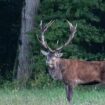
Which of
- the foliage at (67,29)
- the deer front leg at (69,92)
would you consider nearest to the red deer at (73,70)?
the deer front leg at (69,92)

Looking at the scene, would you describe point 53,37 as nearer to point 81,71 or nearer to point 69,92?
point 81,71

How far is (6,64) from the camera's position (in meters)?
26.9

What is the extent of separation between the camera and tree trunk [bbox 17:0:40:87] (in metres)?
23.8

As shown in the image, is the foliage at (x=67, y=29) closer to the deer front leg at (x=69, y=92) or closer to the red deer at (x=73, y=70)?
the red deer at (x=73, y=70)

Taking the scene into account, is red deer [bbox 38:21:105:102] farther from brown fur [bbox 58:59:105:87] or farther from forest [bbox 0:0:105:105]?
forest [bbox 0:0:105:105]

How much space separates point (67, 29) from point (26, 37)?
1873 mm

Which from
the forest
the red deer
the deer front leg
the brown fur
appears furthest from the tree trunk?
the deer front leg

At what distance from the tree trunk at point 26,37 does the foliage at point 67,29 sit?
1.08ft

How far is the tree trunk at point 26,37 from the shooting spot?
23812 millimetres

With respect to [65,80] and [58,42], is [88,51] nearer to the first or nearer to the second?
[58,42]

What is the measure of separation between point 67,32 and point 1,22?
5404 mm

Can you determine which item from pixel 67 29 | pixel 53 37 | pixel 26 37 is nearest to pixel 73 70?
pixel 53 37

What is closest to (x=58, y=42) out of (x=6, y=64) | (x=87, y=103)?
(x=6, y=64)

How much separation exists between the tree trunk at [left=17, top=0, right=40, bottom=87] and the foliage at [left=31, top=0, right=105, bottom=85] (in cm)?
33
